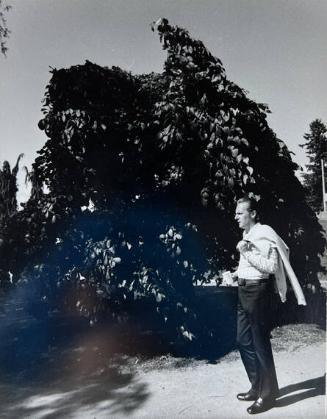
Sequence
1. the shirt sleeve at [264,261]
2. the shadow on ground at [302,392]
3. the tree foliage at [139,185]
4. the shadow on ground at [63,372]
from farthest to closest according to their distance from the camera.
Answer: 1. the tree foliage at [139,185]
2. the shadow on ground at [63,372]
3. the shadow on ground at [302,392]
4. the shirt sleeve at [264,261]

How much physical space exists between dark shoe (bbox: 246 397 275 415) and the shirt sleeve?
105 centimetres

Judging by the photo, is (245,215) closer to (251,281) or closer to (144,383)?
(251,281)

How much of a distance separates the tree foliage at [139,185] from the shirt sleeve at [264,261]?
5.14 feet

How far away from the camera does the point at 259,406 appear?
10.8 ft

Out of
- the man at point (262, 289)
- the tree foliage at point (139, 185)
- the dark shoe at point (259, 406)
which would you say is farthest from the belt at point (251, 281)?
the tree foliage at point (139, 185)

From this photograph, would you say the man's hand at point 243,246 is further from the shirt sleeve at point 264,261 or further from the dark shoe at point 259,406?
the dark shoe at point 259,406

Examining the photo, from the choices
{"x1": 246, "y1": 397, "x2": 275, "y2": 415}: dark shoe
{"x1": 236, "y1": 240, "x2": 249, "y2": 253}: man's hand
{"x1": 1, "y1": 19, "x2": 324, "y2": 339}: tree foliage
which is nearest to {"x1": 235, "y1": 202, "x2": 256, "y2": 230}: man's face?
{"x1": 236, "y1": 240, "x2": 249, "y2": 253}: man's hand

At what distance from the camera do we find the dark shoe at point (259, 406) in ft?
10.8

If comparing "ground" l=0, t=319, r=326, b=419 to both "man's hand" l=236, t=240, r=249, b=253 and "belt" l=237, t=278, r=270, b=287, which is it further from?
"man's hand" l=236, t=240, r=249, b=253

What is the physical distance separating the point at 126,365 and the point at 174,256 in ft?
4.58

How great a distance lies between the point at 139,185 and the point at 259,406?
3005 mm

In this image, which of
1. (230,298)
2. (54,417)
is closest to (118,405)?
(54,417)

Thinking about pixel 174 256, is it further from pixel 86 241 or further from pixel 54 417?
pixel 54 417

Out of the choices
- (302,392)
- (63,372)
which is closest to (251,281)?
(302,392)
